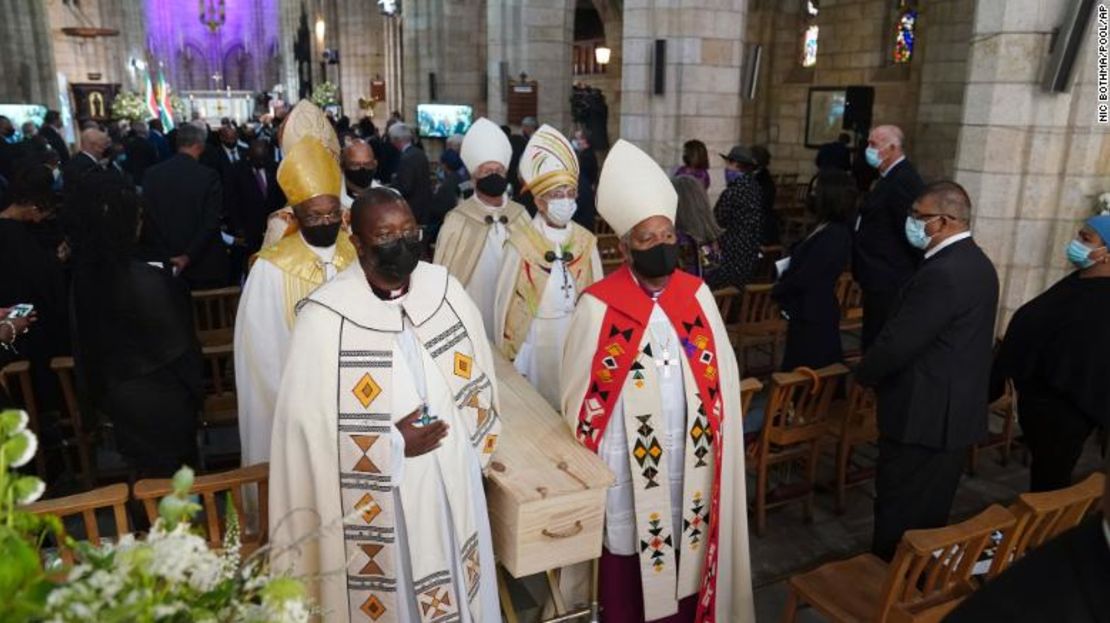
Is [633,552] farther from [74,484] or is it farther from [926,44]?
[926,44]

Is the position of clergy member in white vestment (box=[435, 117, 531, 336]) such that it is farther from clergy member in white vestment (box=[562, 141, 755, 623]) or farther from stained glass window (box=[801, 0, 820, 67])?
stained glass window (box=[801, 0, 820, 67])

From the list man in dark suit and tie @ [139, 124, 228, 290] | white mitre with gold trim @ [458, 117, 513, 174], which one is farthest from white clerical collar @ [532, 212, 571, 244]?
man in dark suit and tie @ [139, 124, 228, 290]

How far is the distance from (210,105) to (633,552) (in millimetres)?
40080

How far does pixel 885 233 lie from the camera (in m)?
5.61

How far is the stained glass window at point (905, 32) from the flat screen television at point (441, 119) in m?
8.04

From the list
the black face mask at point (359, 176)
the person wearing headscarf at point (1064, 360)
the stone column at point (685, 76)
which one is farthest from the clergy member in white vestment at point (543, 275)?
the stone column at point (685, 76)

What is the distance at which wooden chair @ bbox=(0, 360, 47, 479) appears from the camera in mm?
4203

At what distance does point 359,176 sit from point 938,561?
4452mm

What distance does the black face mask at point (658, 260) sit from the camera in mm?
3098

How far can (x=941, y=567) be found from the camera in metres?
2.78

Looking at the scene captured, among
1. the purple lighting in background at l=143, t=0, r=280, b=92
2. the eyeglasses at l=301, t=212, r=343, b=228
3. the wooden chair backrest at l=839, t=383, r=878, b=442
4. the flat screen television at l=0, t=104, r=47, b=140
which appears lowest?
the wooden chair backrest at l=839, t=383, r=878, b=442

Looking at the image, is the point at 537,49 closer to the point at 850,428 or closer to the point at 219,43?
the point at 850,428

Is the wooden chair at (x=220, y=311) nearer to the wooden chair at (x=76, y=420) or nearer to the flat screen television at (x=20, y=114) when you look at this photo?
the wooden chair at (x=76, y=420)

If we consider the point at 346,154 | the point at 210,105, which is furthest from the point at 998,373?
the point at 210,105
